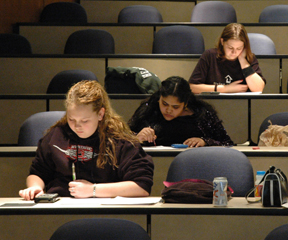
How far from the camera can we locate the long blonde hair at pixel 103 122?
2012 millimetres

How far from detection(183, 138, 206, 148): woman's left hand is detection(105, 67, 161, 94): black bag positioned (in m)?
0.85

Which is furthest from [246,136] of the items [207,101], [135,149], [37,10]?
[37,10]

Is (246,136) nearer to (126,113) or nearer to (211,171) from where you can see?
(126,113)

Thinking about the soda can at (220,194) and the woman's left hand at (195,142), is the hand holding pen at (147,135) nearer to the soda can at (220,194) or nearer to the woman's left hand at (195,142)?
the woman's left hand at (195,142)

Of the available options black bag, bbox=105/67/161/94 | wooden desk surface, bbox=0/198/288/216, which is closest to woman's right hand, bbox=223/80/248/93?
black bag, bbox=105/67/161/94

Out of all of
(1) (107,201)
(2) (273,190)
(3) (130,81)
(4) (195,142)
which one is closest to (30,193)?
(1) (107,201)

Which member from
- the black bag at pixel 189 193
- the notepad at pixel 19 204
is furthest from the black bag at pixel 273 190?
the notepad at pixel 19 204

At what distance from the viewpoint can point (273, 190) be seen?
65.4 inches

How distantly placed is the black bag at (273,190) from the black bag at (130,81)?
1.90 meters

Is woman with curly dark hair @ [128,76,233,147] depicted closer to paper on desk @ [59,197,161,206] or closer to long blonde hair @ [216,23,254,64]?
long blonde hair @ [216,23,254,64]

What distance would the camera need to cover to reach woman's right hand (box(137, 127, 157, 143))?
9.04 feet

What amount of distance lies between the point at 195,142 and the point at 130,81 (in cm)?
103

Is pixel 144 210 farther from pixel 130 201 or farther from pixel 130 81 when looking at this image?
pixel 130 81

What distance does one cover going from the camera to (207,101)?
3.27 m
